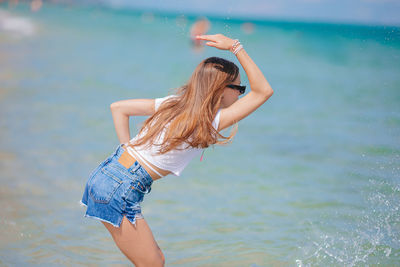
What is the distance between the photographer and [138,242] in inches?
98.6

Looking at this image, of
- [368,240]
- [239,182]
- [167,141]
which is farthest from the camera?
[239,182]

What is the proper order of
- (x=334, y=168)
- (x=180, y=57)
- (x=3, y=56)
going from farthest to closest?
(x=180, y=57), (x=3, y=56), (x=334, y=168)

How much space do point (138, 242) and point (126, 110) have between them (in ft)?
2.53

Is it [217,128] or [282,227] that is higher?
[217,128]

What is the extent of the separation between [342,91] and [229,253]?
10.4 m

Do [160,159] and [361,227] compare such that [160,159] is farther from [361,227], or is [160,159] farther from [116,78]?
[116,78]

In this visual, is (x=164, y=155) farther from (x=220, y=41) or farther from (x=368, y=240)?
(x=368, y=240)

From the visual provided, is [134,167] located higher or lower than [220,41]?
lower

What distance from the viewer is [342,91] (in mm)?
13336

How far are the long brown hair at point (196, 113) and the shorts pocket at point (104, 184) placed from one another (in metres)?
0.20

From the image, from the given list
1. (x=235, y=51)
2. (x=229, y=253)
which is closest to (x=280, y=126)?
(x=229, y=253)

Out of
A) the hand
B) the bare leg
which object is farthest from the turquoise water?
the bare leg

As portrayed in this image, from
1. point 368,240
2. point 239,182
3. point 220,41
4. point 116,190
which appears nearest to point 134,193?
point 116,190

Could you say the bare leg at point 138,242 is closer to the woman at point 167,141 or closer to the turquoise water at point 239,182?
the woman at point 167,141
